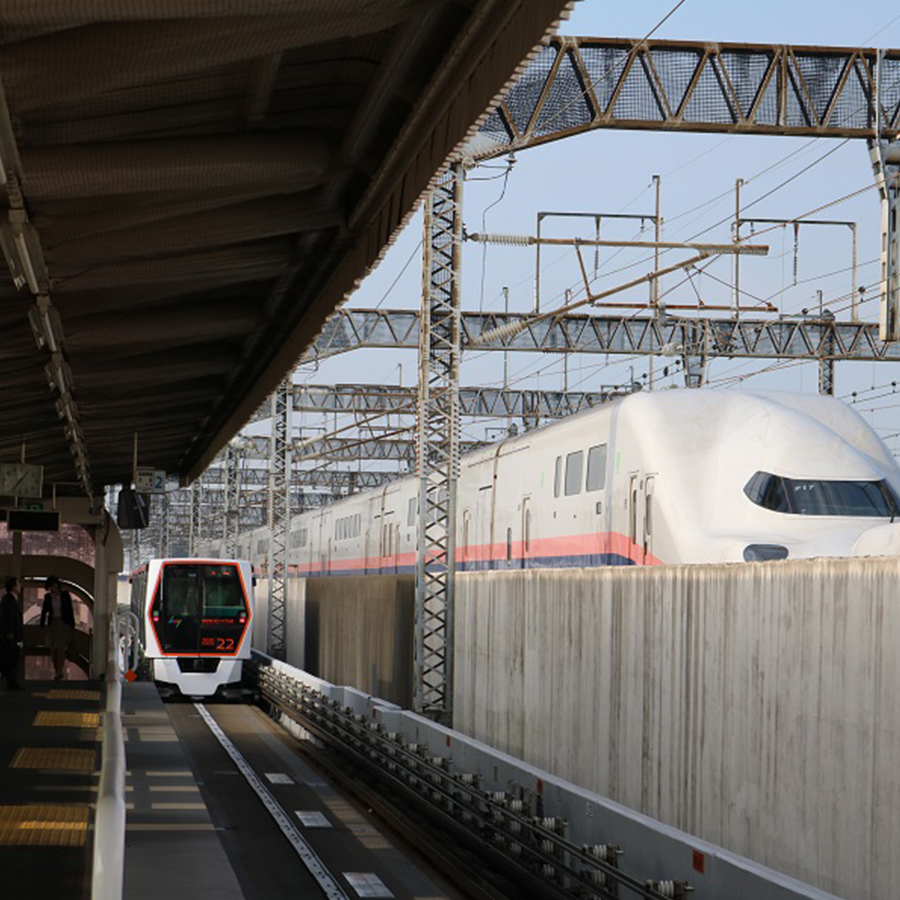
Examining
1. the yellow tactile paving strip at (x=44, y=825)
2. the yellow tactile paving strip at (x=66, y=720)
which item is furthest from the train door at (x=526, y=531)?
the yellow tactile paving strip at (x=44, y=825)

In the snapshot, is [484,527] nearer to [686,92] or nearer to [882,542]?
[686,92]

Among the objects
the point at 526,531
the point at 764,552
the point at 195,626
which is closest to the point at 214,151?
the point at 764,552

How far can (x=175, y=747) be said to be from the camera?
2153cm

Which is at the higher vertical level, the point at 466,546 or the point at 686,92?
the point at 686,92

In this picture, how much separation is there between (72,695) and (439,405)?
6.10 m

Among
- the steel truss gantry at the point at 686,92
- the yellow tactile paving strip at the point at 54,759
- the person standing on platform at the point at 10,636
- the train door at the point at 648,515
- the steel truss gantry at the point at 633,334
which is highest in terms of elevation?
the steel truss gantry at the point at 686,92

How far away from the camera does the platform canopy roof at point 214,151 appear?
6453mm

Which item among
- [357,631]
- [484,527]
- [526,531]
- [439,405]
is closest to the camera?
[439,405]

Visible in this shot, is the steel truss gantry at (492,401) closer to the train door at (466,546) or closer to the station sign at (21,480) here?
the train door at (466,546)

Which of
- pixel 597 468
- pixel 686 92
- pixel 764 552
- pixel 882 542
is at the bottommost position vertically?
pixel 764 552

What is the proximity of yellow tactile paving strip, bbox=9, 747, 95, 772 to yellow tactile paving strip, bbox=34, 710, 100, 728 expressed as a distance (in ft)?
6.68

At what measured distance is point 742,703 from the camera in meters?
11.2

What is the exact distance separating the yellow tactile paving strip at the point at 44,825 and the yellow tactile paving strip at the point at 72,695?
27.8ft

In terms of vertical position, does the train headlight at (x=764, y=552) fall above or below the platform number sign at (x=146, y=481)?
below
